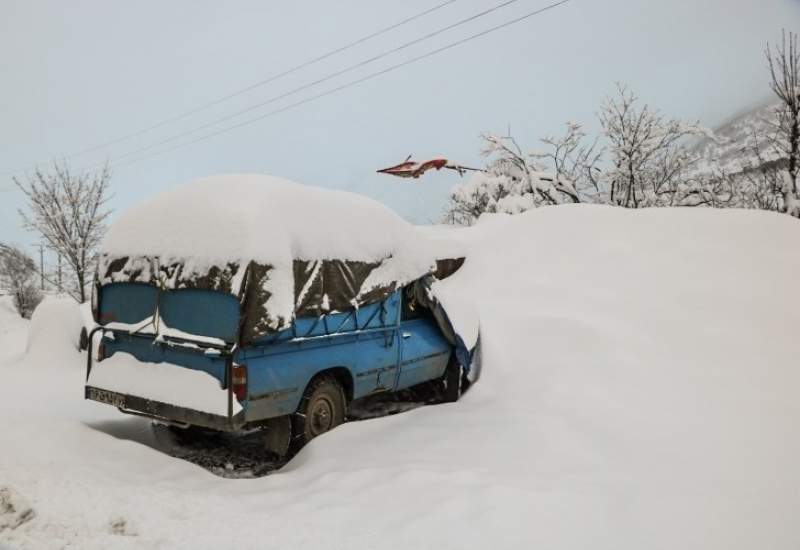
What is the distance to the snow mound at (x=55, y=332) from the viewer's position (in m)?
11.0

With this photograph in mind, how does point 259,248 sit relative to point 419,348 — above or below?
above

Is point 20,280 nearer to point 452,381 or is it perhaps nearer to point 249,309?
point 452,381

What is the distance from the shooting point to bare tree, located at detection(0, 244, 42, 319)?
90.2ft

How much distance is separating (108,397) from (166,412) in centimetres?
90

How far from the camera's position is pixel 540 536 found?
3.41 meters

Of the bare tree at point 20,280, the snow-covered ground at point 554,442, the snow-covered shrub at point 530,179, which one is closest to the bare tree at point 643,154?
the snow-covered shrub at point 530,179

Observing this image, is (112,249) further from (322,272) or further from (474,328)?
(474,328)

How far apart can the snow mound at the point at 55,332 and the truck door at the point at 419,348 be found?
26.7 feet

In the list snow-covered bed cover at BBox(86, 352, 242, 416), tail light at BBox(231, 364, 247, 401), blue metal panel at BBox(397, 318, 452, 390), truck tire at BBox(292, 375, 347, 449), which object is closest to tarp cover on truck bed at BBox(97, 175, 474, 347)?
Answer: tail light at BBox(231, 364, 247, 401)

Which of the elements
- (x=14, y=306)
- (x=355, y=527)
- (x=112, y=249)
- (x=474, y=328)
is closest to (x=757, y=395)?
(x=474, y=328)

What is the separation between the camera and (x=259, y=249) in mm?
4879

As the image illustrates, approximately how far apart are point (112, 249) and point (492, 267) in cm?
599

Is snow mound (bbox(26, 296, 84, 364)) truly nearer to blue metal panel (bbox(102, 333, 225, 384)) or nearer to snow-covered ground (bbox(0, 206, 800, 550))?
snow-covered ground (bbox(0, 206, 800, 550))

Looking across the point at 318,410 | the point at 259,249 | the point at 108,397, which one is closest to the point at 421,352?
the point at 318,410
